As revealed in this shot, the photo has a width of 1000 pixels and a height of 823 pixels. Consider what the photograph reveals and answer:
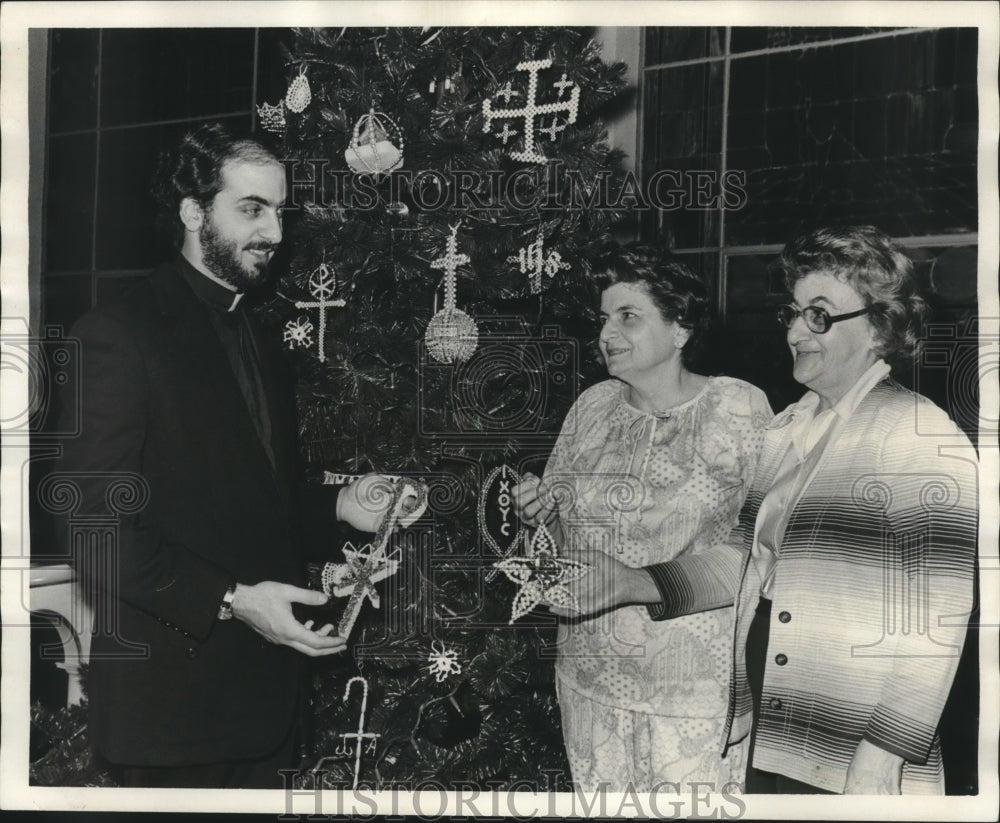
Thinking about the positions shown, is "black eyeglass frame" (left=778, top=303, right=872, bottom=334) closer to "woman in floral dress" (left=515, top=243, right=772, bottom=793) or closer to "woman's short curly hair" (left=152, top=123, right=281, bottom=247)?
"woman in floral dress" (left=515, top=243, right=772, bottom=793)

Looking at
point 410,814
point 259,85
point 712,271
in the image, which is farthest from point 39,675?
point 712,271

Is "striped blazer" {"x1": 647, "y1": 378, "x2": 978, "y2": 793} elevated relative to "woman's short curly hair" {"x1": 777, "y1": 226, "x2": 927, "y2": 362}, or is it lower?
lower

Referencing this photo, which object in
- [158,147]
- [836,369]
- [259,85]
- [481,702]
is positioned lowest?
[481,702]

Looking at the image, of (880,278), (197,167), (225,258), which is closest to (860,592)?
(880,278)

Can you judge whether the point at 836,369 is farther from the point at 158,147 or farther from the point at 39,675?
the point at 39,675

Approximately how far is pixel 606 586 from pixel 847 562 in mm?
651

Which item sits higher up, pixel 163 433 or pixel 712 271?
pixel 712 271

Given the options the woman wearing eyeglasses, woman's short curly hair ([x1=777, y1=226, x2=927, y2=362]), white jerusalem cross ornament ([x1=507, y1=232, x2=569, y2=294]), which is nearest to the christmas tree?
white jerusalem cross ornament ([x1=507, y1=232, x2=569, y2=294])

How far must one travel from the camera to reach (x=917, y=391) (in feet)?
9.52

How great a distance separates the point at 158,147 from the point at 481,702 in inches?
72.7

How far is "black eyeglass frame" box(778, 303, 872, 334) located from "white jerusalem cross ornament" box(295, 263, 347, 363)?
4.08ft

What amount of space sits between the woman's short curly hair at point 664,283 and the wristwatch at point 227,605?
1.34 m

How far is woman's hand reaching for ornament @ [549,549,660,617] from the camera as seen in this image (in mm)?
2932

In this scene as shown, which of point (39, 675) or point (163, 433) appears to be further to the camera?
point (39, 675)
